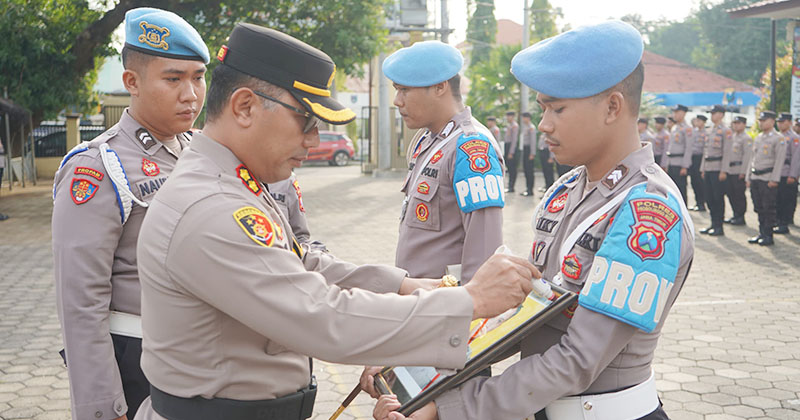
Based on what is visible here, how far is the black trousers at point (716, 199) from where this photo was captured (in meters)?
12.2

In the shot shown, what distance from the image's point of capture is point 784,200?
41.0 ft

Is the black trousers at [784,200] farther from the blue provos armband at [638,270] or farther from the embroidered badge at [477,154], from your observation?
the blue provos armband at [638,270]

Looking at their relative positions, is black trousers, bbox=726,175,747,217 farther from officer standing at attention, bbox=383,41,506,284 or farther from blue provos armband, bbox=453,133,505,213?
blue provos armband, bbox=453,133,505,213

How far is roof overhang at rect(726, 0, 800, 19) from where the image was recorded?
1530 cm

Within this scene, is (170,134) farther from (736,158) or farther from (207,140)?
(736,158)

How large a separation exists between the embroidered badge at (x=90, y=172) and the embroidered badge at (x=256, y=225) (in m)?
0.96

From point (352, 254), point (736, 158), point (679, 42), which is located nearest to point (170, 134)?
point (352, 254)

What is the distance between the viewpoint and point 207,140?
1.82m

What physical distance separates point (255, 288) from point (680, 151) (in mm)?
15071

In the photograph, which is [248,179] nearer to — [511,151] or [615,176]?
[615,176]

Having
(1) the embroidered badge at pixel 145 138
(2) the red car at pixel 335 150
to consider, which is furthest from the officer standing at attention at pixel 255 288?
(2) the red car at pixel 335 150

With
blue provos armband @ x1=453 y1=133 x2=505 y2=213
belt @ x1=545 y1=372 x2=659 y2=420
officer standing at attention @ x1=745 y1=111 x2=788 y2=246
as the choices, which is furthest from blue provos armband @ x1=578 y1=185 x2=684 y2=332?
officer standing at attention @ x1=745 y1=111 x2=788 y2=246

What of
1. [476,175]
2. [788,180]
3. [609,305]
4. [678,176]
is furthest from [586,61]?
[678,176]

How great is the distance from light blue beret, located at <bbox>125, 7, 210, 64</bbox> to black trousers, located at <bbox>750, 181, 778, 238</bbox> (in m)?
10.7
